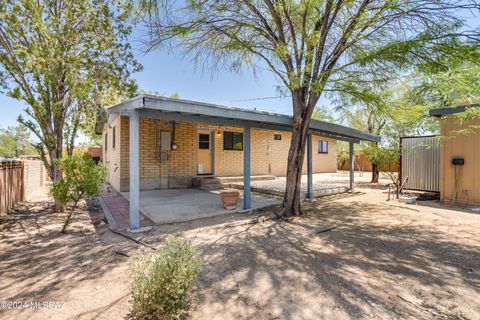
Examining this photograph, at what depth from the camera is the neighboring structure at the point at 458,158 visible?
711 cm

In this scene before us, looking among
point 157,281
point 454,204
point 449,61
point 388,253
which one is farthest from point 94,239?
point 454,204

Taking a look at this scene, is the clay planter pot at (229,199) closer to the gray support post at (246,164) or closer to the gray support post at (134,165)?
the gray support post at (246,164)

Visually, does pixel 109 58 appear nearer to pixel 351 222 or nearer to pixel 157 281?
pixel 157 281

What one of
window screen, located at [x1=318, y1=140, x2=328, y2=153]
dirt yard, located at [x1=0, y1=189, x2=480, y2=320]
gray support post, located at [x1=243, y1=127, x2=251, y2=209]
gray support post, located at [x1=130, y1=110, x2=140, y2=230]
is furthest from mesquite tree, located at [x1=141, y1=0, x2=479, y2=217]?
window screen, located at [x1=318, y1=140, x2=328, y2=153]

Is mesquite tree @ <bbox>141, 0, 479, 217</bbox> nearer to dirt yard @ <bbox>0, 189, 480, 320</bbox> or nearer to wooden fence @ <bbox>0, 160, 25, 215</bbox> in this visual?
dirt yard @ <bbox>0, 189, 480, 320</bbox>

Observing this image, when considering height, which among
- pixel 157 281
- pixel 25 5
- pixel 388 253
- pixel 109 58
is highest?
pixel 25 5

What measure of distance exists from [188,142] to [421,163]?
31.3 feet

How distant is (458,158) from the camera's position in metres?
A: 7.40

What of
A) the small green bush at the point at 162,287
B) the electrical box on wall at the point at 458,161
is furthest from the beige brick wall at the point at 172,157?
the electrical box on wall at the point at 458,161

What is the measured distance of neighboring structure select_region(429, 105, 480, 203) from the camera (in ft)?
23.3

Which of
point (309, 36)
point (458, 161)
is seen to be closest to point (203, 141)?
point (309, 36)

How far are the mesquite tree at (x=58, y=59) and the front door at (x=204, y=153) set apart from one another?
14.6 feet

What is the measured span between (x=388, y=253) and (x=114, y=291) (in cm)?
403

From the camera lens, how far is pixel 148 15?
200 inches
